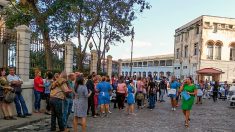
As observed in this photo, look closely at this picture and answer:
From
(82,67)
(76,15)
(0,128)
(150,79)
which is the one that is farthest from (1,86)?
(76,15)

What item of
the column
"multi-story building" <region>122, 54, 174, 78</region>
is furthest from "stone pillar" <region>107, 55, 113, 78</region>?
"multi-story building" <region>122, 54, 174, 78</region>

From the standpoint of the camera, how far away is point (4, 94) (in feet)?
38.8

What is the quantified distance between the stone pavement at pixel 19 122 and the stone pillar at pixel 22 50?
186 centimetres

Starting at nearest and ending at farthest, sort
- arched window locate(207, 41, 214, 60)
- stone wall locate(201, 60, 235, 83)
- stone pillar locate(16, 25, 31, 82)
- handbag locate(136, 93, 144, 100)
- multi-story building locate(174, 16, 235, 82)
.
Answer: stone pillar locate(16, 25, 31, 82)
handbag locate(136, 93, 144, 100)
multi-story building locate(174, 16, 235, 82)
arched window locate(207, 41, 214, 60)
stone wall locate(201, 60, 235, 83)

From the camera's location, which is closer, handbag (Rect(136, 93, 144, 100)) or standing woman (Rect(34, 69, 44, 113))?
standing woman (Rect(34, 69, 44, 113))

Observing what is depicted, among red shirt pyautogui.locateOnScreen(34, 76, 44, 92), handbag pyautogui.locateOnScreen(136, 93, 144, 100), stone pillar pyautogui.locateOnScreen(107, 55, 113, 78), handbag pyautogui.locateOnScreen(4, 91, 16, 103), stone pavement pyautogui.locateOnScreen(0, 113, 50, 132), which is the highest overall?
stone pillar pyautogui.locateOnScreen(107, 55, 113, 78)

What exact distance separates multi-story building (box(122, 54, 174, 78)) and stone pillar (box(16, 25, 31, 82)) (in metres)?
59.6

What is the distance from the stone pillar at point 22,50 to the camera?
1414cm

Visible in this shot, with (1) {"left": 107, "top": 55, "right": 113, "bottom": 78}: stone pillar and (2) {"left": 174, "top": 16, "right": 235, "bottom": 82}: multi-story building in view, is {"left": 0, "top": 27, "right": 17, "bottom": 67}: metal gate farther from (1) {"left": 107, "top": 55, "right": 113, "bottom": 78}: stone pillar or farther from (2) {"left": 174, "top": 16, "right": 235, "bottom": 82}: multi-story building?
(2) {"left": 174, "top": 16, "right": 235, "bottom": 82}: multi-story building

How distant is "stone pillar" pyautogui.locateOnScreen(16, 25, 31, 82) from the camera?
14.1 meters

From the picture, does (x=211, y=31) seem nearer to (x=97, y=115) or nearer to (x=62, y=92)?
(x=97, y=115)

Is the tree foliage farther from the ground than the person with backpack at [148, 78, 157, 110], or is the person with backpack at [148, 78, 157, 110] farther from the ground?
the tree foliage

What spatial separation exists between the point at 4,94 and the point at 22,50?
2.89 metres

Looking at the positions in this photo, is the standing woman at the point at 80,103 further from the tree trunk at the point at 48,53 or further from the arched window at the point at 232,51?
the arched window at the point at 232,51
